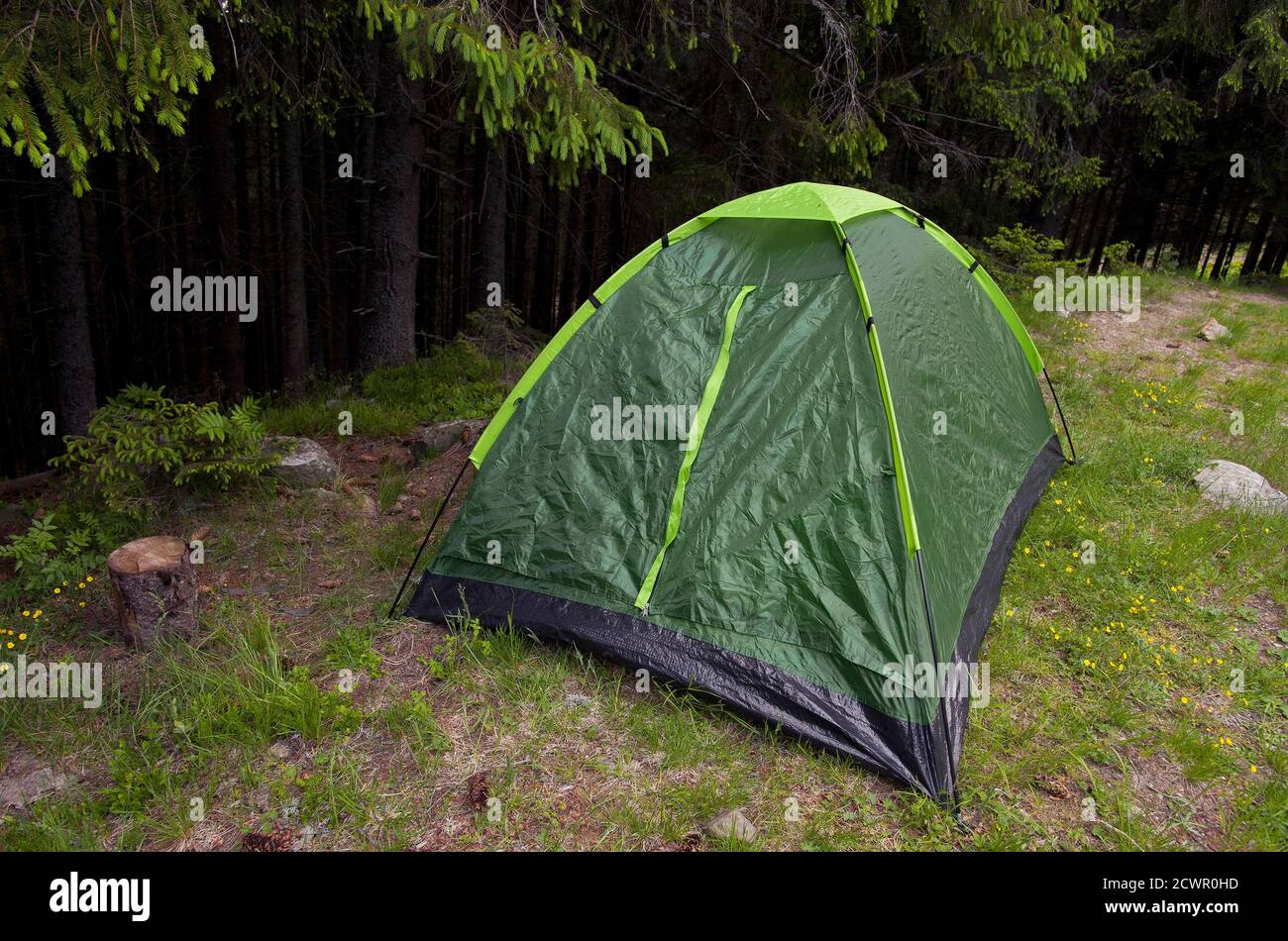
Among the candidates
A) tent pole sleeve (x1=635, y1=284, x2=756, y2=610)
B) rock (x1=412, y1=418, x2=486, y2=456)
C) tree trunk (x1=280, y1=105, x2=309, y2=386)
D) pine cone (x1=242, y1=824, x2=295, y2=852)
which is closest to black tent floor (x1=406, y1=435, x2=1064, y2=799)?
tent pole sleeve (x1=635, y1=284, x2=756, y2=610)

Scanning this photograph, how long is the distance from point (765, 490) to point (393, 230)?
5043mm

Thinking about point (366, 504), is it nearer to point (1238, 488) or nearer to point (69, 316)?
point (69, 316)

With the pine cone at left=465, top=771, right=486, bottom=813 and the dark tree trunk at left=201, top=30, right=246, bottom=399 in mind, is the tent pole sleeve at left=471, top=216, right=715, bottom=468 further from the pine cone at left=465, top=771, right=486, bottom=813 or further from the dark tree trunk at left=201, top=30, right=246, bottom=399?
the dark tree trunk at left=201, top=30, right=246, bottom=399

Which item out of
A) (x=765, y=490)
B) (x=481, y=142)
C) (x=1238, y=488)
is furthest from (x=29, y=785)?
(x=481, y=142)

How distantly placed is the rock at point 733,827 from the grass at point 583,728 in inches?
2.0

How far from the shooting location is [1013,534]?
180 inches

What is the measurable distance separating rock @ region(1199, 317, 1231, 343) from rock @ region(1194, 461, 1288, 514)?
4.17 m

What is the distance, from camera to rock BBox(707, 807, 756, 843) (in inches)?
110

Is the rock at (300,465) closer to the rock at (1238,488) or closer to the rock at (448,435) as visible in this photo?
the rock at (448,435)

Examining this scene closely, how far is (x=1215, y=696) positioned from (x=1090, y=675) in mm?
557

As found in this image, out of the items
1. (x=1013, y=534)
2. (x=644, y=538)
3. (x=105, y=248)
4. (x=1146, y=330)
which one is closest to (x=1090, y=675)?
(x=1013, y=534)

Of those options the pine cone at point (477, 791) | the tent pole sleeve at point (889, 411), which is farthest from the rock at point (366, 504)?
the tent pole sleeve at point (889, 411)

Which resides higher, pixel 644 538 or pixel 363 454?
pixel 644 538
